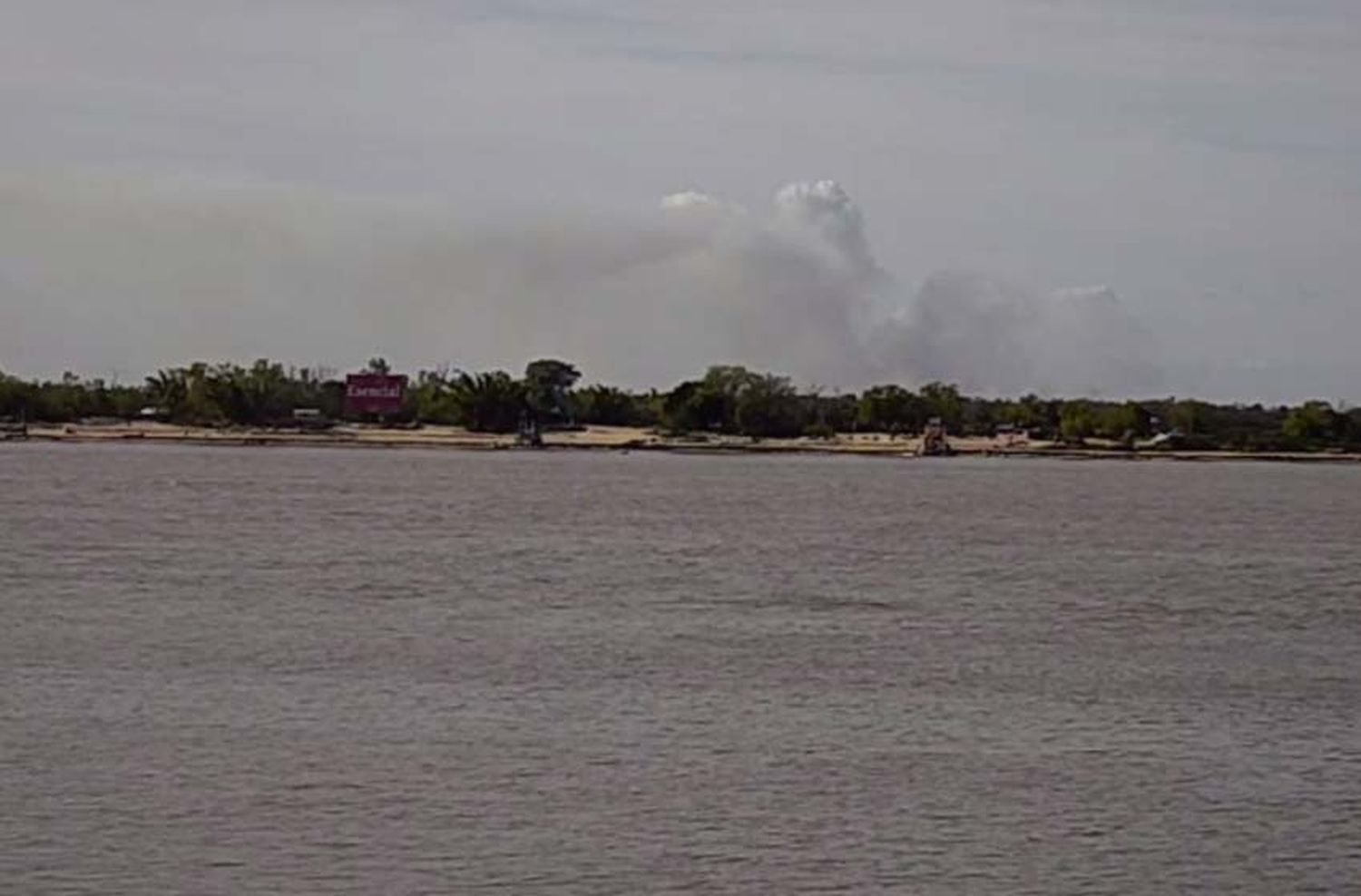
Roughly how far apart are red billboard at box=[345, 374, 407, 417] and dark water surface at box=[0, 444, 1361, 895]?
129564 mm

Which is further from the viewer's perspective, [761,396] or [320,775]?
[761,396]

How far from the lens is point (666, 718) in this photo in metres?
29.2

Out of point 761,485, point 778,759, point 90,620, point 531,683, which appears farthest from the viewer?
point 761,485

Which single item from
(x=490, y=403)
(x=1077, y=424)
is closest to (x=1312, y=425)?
(x=1077, y=424)

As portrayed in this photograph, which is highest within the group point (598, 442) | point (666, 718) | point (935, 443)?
point (935, 443)

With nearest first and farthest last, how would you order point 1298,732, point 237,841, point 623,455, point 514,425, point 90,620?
point 237,841 < point 1298,732 < point 90,620 < point 623,455 < point 514,425

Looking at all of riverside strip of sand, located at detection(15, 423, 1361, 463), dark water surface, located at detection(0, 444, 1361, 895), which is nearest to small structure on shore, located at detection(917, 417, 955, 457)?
riverside strip of sand, located at detection(15, 423, 1361, 463)

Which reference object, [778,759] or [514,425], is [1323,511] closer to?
[778,759]

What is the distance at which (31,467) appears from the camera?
125188mm

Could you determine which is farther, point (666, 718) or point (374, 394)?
point (374, 394)

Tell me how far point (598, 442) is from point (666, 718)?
156870 millimetres

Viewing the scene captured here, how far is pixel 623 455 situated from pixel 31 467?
5898 cm

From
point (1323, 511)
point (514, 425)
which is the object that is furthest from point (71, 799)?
point (514, 425)

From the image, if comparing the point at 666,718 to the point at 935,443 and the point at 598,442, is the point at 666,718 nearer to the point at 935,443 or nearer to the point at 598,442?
the point at 935,443
